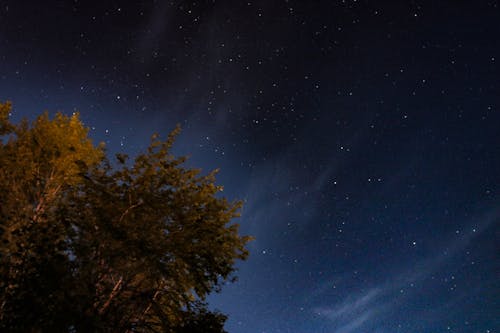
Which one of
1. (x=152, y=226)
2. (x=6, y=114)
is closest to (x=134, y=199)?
(x=152, y=226)

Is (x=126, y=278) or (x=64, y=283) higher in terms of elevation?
(x=126, y=278)

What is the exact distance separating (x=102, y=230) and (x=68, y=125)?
5964mm

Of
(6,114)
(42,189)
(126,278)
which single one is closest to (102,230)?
(126,278)

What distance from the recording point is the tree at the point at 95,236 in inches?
385

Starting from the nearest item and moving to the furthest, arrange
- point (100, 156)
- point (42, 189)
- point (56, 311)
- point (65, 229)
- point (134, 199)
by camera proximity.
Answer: point (56, 311), point (65, 229), point (134, 199), point (42, 189), point (100, 156)

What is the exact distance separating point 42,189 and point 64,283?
572 centimetres

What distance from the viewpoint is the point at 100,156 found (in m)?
15.1

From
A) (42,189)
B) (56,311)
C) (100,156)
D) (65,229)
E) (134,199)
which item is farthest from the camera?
(100,156)

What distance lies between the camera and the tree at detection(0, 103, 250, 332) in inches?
385

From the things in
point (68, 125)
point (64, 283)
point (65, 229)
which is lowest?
point (64, 283)

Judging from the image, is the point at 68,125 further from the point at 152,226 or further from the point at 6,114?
the point at 152,226

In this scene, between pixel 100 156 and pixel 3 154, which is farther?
pixel 100 156

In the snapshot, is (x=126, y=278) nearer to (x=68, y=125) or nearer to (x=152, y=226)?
(x=152, y=226)

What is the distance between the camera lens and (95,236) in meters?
11.2
